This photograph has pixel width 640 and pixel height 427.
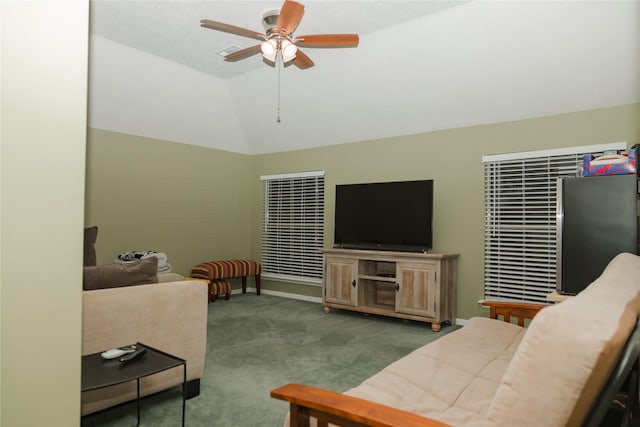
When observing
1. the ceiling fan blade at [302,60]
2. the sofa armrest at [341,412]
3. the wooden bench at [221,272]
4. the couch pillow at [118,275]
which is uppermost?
the ceiling fan blade at [302,60]

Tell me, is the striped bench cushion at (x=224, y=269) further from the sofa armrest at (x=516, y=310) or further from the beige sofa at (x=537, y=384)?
the beige sofa at (x=537, y=384)

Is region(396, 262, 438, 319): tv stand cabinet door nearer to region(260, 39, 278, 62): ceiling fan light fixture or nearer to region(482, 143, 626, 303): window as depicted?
region(482, 143, 626, 303): window

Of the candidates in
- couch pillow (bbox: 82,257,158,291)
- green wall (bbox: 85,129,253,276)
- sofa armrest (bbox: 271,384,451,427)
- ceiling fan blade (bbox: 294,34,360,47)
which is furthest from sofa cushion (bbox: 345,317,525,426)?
green wall (bbox: 85,129,253,276)

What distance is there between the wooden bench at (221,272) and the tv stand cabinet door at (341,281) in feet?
5.25

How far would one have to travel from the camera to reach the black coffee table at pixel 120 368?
1.88 m

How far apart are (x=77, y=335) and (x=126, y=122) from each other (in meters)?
5.04

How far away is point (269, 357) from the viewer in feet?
12.1

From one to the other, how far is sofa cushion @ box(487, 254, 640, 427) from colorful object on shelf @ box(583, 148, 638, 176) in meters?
2.37

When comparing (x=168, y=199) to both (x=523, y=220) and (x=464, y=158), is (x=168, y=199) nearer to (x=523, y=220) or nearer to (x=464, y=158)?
(x=464, y=158)

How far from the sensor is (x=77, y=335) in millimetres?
1350

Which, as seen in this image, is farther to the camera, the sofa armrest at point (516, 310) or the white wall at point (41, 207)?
the sofa armrest at point (516, 310)

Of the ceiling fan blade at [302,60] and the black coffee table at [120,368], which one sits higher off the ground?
the ceiling fan blade at [302,60]

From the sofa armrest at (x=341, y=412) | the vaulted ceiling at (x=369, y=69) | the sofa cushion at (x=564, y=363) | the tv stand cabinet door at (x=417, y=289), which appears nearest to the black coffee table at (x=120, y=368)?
the sofa armrest at (x=341, y=412)

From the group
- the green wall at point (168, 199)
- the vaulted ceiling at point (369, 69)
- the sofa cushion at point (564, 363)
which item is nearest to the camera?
the sofa cushion at point (564, 363)
